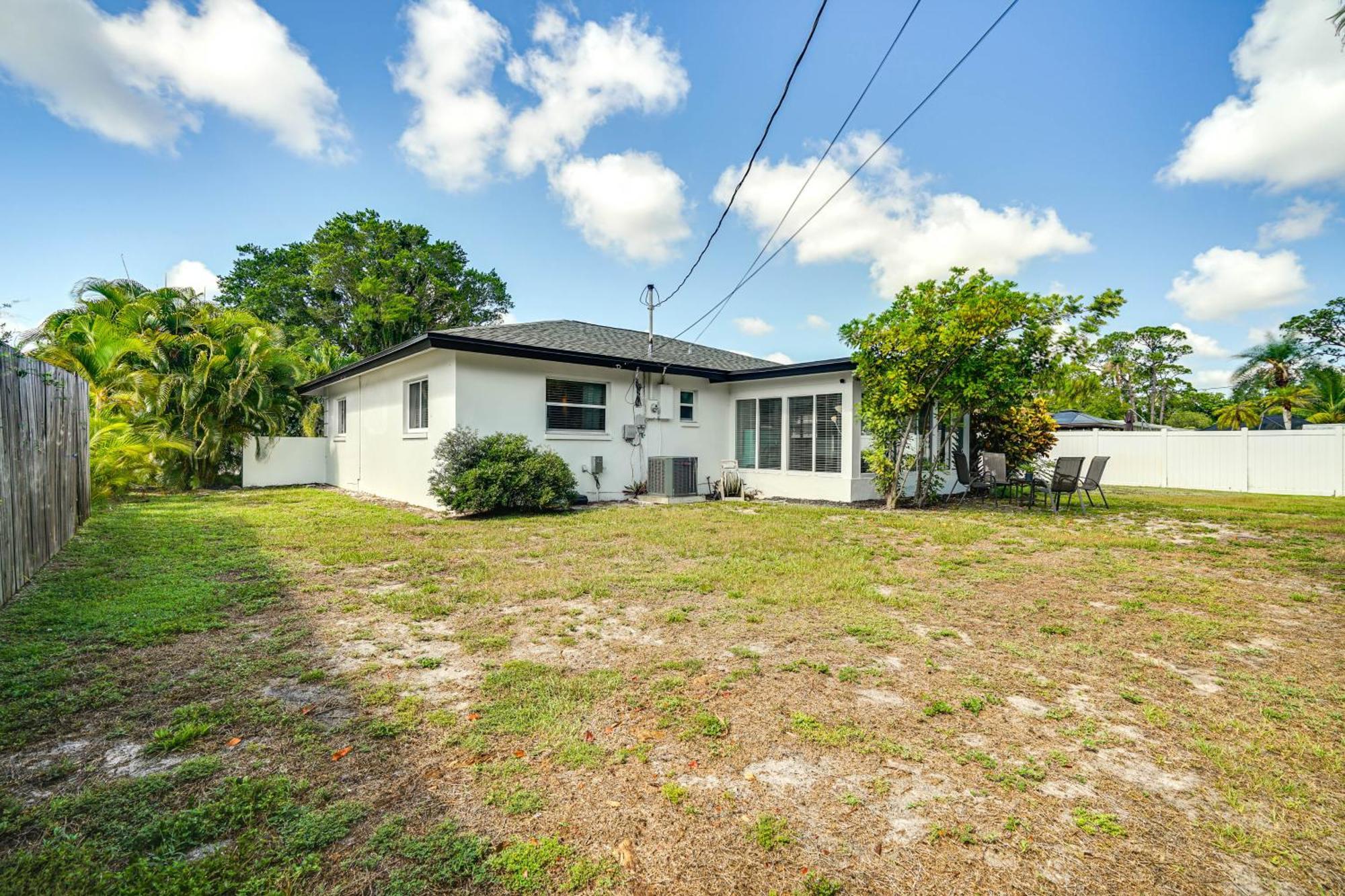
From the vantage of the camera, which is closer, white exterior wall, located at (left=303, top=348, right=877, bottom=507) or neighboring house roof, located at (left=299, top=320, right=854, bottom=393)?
neighboring house roof, located at (left=299, top=320, right=854, bottom=393)

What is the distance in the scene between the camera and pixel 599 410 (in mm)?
11586

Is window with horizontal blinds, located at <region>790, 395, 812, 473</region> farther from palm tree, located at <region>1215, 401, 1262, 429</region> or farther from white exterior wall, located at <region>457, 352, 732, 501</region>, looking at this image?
palm tree, located at <region>1215, 401, 1262, 429</region>

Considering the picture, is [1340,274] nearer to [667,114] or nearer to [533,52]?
[667,114]

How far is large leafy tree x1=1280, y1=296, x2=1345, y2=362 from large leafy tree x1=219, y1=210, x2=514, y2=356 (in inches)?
1782

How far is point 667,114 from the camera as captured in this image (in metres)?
11.8

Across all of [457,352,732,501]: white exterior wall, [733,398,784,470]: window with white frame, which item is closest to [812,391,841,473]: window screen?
[733,398,784,470]: window with white frame

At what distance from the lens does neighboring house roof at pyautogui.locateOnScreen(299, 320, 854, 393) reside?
9688mm

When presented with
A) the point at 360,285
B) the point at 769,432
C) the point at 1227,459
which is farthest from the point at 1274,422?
the point at 360,285

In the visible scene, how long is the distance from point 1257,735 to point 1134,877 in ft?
5.05

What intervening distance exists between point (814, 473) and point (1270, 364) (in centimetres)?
2621

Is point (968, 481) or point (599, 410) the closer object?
point (599, 410)

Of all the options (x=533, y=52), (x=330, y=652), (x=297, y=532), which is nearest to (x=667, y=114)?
(x=533, y=52)

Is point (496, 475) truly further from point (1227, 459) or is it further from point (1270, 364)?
point (1270, 364)

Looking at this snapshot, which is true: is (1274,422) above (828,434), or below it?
above
